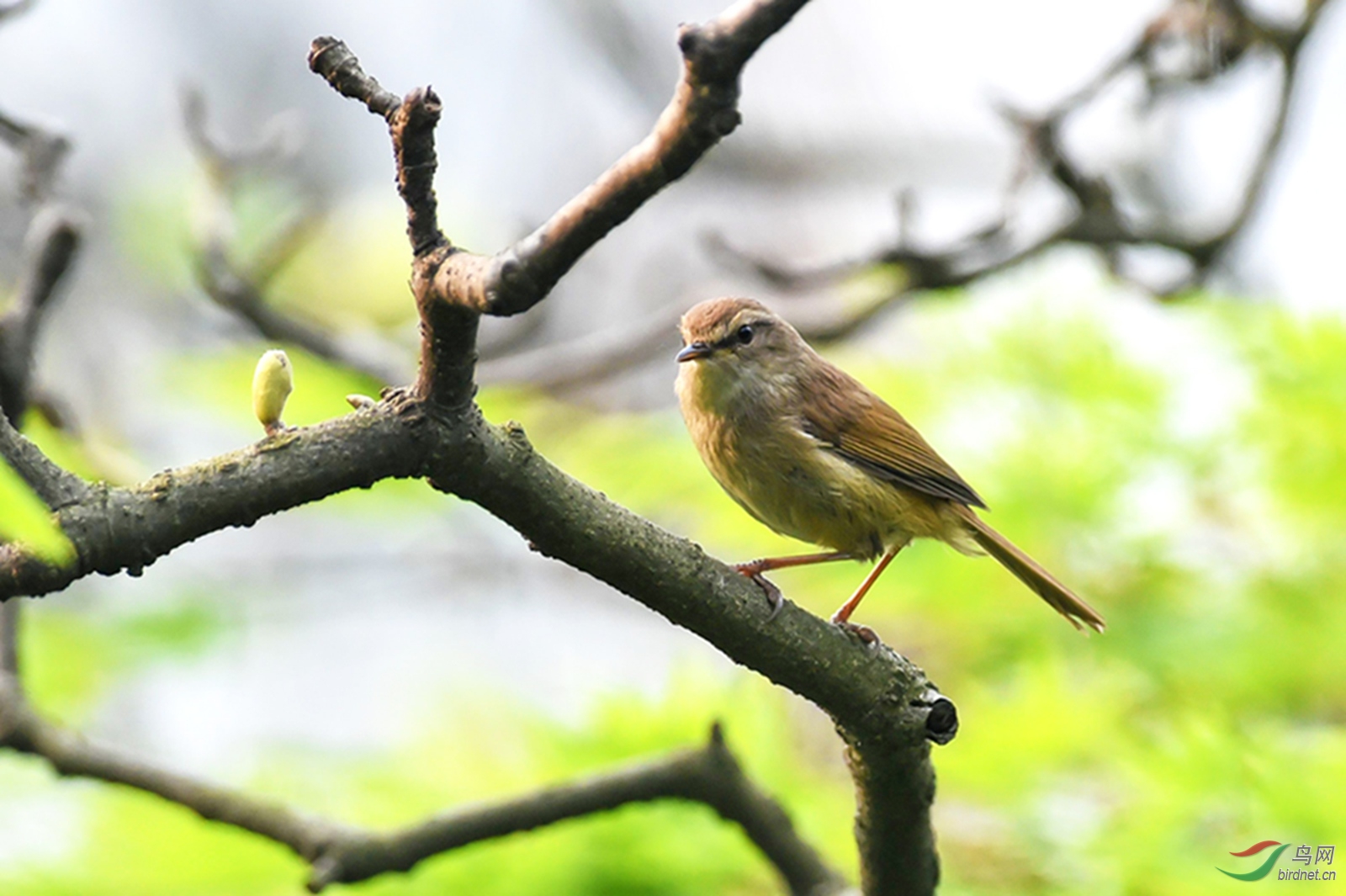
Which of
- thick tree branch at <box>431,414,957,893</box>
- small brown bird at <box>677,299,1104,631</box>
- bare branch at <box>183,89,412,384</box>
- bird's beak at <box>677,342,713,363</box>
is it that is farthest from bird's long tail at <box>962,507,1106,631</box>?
bare branch at <box>183,89,412,384</box>

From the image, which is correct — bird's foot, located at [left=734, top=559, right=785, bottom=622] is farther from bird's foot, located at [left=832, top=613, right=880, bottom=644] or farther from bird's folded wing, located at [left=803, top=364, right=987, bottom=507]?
bird's folded wing, located at [left=803, top=364, right=987, bottom=507]

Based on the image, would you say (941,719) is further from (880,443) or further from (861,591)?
(880,443)

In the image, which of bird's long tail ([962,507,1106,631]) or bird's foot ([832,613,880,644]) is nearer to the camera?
bird's foot ([832,613,880,644])

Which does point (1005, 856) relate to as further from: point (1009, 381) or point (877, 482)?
point (1009, 381)

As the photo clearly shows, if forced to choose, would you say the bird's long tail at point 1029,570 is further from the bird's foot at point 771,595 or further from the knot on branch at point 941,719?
the bird's foot at point 771,595

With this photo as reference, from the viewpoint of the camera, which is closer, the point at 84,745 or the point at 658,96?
the point at 84,745

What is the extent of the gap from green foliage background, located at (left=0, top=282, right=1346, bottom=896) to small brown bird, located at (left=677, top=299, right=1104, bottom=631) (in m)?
0.60

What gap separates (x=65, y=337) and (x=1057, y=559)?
30.7 ft

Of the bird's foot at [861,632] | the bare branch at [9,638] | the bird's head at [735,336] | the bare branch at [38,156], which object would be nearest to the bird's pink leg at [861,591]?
the bird's foot at [861,632]

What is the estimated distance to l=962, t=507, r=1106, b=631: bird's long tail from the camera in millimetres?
3982

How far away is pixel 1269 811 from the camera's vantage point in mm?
3293

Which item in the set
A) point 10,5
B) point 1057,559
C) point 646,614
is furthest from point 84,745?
point 646,614

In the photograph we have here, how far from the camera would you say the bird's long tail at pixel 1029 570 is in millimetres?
3982

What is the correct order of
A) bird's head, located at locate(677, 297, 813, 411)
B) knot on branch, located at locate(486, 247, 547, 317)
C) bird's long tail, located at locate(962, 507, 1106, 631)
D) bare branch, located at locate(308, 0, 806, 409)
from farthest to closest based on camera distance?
1. bird's long tail, located at locate(962, 507, 1106, 631)
2. bird's head, located at locate(677, 297, 813, 411)
3. knot on branch, located at locate(486, 247, 547, 317)
4. bare branch, located at locate(308, 0, 806, 409)
